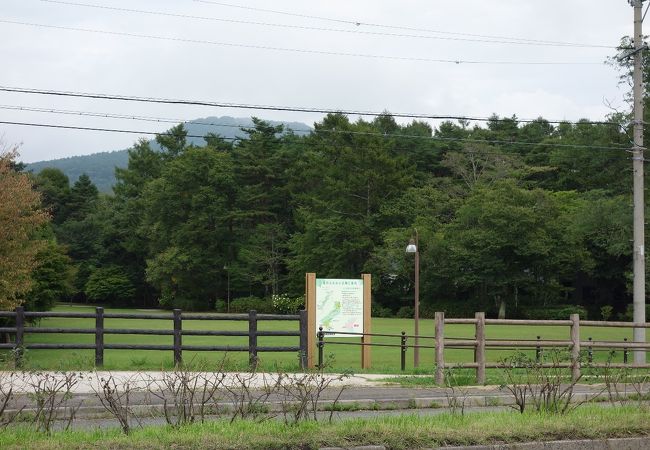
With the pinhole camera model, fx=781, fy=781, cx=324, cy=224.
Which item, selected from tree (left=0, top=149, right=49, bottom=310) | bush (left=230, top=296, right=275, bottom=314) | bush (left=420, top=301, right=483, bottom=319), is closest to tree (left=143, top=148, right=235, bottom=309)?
bush (left=230, top=296, right=275, bottom=314)

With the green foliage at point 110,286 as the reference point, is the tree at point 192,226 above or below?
above

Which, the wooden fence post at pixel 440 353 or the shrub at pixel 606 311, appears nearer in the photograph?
the wooden fence post at pixel 440 353

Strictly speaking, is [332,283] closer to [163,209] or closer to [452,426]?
[452,426]

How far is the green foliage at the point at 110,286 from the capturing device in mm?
85875

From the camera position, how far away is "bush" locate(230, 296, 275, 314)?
238 feet

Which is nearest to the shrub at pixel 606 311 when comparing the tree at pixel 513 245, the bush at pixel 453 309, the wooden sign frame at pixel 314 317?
the tree at pixel 513 245

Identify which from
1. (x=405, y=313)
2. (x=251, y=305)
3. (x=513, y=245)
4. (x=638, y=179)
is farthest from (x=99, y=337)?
(x=251, y=305)

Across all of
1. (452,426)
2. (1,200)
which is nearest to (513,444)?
(452,426)

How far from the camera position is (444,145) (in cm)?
7756

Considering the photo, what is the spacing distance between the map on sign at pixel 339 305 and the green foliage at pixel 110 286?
70376mm

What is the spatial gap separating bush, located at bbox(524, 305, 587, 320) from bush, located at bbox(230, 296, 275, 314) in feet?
77.3

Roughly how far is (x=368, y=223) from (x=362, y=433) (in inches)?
2495

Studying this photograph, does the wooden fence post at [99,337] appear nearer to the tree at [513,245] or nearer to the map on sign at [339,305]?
the map on sign at [339,305]

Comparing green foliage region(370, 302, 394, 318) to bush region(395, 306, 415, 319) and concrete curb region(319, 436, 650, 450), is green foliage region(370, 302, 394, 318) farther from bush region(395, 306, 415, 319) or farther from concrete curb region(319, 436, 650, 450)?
concrete curb region(319, 436, 650, 450)
